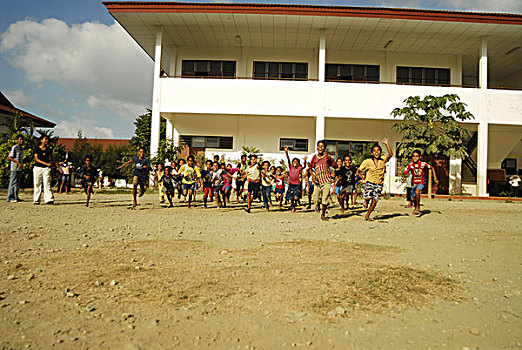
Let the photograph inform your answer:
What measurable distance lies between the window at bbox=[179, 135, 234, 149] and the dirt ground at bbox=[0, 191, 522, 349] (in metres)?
13.0

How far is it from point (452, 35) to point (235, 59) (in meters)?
10.0

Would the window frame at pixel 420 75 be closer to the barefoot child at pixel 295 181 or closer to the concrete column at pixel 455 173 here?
the concrete column at pixel 455 173

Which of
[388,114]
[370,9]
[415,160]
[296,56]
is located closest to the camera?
[415,160]

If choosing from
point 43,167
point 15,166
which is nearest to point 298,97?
point 43,167

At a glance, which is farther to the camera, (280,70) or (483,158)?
(280,70)

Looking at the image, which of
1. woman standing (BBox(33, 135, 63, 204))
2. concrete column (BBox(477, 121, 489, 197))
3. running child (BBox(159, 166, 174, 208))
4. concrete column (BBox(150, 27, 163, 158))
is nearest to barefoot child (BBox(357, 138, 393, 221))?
running child (BBox(159, 166, 174, 208))

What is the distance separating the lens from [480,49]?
694 inches

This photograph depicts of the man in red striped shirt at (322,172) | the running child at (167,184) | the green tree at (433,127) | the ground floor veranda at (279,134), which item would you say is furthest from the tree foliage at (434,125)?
the running child at (167,184)

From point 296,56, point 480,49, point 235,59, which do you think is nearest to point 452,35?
point 480,49

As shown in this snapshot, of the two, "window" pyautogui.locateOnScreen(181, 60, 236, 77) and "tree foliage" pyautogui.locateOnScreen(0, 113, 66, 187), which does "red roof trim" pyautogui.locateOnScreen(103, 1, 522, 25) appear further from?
"tree foliage" pyautogui.locateOnScreen(0, 113, 66, 187)

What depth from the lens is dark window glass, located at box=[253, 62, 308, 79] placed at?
19.2 m

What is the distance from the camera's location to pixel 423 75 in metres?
19.4

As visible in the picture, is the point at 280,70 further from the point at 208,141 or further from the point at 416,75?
the point at 416,75

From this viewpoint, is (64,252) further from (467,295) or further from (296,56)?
(296,56)
